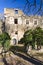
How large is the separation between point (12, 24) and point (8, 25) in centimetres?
91

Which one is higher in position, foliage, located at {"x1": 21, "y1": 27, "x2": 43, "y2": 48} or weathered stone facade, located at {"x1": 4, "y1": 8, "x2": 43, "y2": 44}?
weathered stone facade, located at {"x1": 4, "y1": 8, "x2": 43, "y2": 44}

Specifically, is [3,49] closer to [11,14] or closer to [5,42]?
[5,42]

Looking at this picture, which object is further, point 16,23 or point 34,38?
point 16,23

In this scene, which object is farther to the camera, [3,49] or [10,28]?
[10,28]

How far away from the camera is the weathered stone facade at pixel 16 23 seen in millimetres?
35531

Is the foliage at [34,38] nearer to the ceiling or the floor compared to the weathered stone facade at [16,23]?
nearer to the floor

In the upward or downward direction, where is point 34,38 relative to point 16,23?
downward

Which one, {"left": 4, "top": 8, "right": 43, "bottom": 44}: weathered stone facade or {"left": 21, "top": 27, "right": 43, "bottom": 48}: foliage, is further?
{"left": 4, "top": 8, "right": 43, "bottom": 44}: weathered stone facade

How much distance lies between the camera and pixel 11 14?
36.8m

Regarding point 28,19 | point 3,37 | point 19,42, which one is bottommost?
point 19,42

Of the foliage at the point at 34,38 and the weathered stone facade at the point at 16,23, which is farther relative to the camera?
the weathered stone facade at the point at 16,23

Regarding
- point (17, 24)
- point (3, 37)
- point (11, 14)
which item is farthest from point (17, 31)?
point (3, 37)

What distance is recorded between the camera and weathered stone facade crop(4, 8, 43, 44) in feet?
117

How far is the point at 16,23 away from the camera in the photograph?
36125mm
